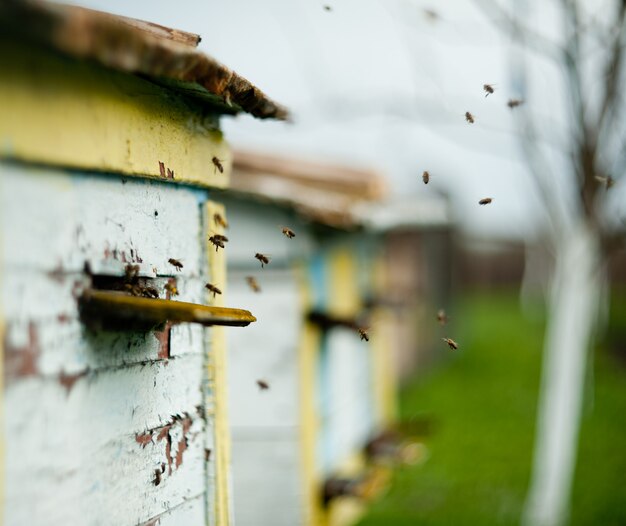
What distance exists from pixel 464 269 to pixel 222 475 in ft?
125

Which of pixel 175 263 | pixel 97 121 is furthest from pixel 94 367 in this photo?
pixel 97 121

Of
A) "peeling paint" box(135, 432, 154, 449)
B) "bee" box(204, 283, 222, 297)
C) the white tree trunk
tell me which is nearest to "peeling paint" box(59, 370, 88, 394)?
"peeling paint" box(135, 432, 154, 449)

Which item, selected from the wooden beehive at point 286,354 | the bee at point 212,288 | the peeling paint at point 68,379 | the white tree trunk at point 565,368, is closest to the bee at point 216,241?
the bee at point 212,288

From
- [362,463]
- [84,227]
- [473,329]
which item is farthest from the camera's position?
[473,329]

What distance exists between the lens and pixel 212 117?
2.66 metres

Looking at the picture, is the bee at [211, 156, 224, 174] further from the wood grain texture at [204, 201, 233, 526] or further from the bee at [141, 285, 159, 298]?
the bee at [141, 285, 159, 298]

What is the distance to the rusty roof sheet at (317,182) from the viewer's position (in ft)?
16.6

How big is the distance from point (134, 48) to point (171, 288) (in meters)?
0.92

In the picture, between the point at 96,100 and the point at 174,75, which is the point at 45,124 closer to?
the point at 96,100

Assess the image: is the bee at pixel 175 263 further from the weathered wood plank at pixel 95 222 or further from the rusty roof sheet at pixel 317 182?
the rusty roof sheet at pixel 317 182

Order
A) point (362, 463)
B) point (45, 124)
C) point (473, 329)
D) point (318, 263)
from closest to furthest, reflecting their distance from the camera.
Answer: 1. point (45, 124)
2. point (318, 263)
3. point (362, 463)
4. point (473, 329)

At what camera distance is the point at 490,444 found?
10.9 metres

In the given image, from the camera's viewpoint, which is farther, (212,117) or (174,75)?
(212,117)

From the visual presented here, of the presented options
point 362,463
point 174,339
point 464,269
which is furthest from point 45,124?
point 464,269
